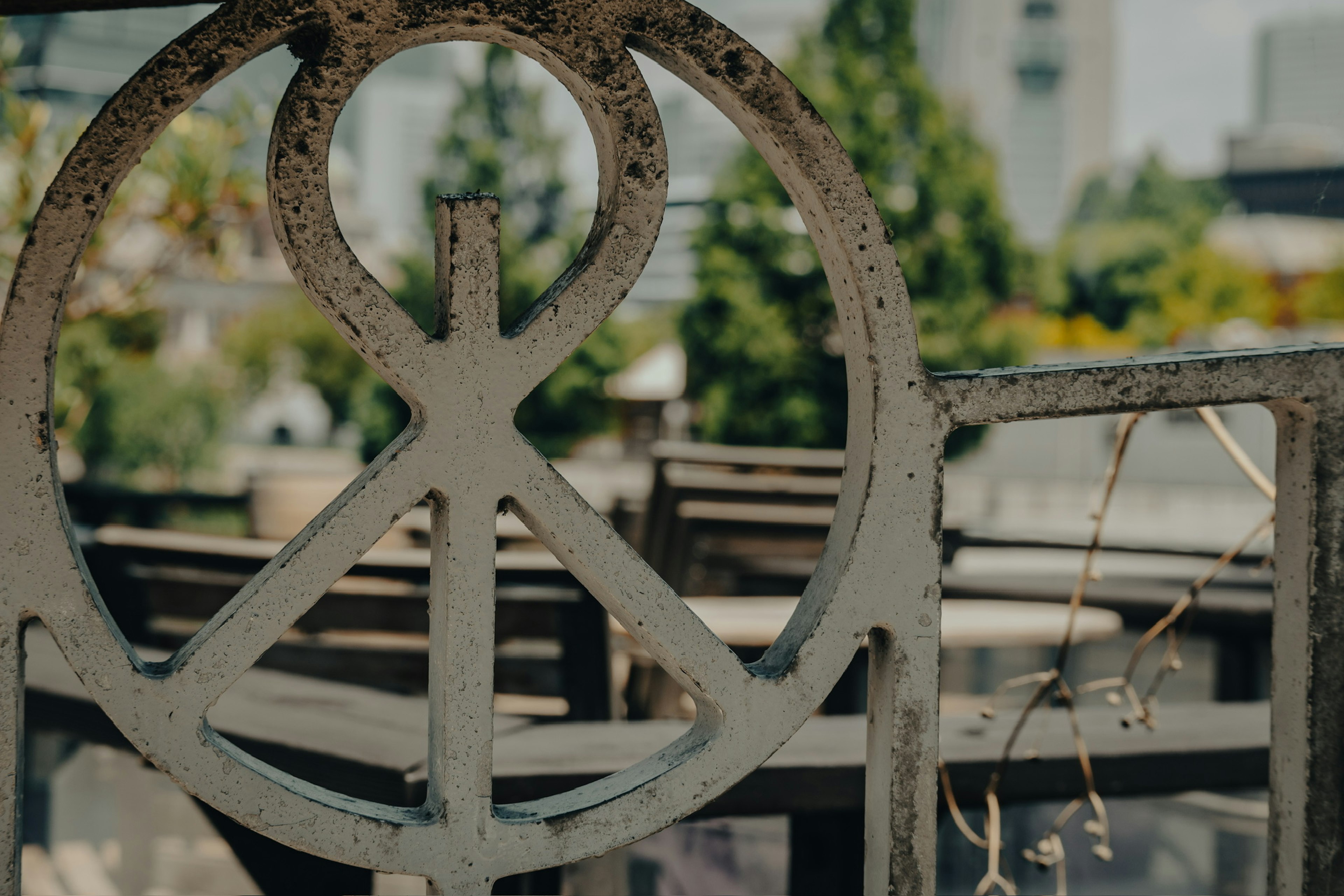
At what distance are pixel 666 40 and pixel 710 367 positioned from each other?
53.2ft

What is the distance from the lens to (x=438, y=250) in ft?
3.20

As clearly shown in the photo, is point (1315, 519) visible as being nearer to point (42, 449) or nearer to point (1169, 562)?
point (42, 449)

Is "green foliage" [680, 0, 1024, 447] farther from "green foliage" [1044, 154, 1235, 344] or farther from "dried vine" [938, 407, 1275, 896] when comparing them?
"green foliage" [1044, 154, 1235, 344]

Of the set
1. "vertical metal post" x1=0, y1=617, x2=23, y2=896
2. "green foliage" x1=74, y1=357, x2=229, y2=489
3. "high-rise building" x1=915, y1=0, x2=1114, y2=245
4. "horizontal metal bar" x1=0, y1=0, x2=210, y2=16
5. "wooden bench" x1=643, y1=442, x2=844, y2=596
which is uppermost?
"high-rise building" x1=915, y1=0, x2=1114, y2=245

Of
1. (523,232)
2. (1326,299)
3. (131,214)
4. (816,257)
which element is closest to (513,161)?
(523,232)

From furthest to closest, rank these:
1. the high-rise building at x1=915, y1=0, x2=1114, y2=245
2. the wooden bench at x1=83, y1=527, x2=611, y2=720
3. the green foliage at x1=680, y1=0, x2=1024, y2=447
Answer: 1. the high-rise building at x1=915, y1=0, x2=1114, y2=245
2. the green foliage at x1=680, y1=0, x2=1024, y2=447
3. the wooden bench at x1=83, y1=527, x2=611, y2=720

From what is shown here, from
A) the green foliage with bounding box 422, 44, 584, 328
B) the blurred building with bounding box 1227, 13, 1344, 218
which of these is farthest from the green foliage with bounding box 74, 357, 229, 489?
the blurred building with bounding box 1227, 13, 1344, 218

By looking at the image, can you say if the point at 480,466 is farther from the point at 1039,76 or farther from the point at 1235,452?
the point at 1039,76

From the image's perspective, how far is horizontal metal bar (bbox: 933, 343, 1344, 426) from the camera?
1060 millimetres

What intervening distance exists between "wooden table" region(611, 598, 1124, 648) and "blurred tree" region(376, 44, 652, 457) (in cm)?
2109

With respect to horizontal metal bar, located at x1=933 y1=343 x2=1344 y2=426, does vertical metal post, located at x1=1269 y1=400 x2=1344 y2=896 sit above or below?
below

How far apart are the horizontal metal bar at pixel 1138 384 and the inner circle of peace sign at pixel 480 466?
0.05 m

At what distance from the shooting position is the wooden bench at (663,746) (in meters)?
1.38

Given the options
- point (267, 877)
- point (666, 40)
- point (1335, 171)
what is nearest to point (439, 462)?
point (666, 40)
